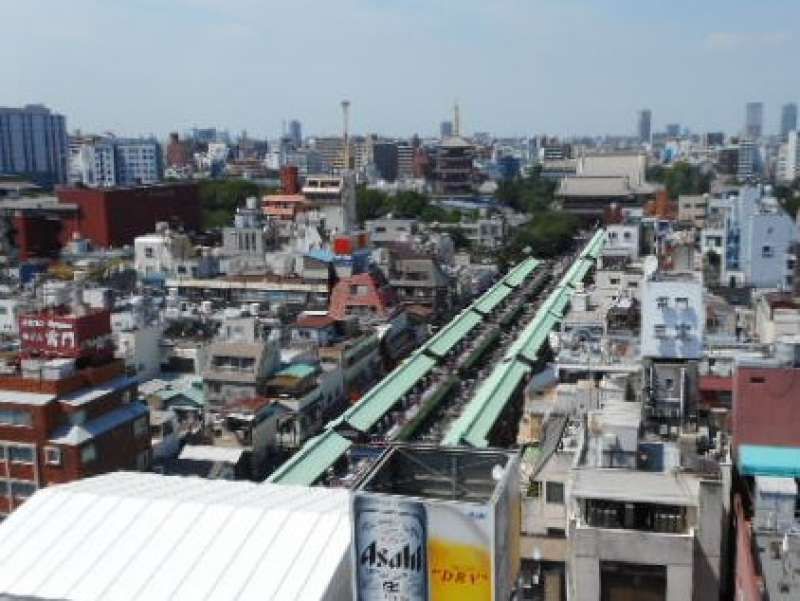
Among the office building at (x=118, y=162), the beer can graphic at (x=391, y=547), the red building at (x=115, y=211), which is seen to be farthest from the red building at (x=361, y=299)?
the office building at (x=118, y=162)

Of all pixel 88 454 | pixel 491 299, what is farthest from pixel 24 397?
pixel 491 299

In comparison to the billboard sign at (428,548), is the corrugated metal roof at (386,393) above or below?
below

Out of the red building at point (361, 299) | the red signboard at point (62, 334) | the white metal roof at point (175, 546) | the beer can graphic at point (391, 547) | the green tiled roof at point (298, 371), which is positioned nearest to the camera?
the beer can graphic at point (391, 547)

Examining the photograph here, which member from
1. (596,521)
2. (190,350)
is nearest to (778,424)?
(596,521)

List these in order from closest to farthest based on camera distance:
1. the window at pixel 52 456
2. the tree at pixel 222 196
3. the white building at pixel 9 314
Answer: the window at pixel 52 456, the white building at pixel 9 314, the tree at pixel 222 196

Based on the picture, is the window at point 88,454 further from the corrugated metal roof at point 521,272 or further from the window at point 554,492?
the corrugated metal roof at point 521,272

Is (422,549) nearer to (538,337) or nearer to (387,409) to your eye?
(387,409)

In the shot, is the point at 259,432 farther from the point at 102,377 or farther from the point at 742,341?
the point at 742,341
